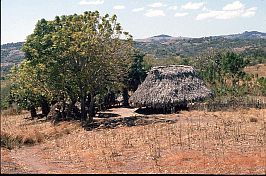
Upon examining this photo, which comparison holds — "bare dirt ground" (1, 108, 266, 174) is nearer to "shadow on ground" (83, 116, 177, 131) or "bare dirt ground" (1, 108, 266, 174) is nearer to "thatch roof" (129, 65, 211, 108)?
"shadow on ground" (83, 116, 177, 131)

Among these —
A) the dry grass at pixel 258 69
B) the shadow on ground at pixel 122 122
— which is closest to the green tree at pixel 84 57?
the shadow on ground at pixel 122 122

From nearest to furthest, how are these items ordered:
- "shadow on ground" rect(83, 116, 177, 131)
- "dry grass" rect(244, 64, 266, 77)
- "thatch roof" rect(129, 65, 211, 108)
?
"shadow on ground" rect(83, 116, 177, 131) < "thatch roof" rect(129, 65, 211, 108) < "dry grass" rect(244, 64, 266, 77)

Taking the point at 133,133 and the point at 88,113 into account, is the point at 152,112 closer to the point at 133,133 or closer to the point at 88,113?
the point at 88,113

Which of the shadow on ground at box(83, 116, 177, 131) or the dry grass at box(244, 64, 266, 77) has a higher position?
the dry grass at box(244, 64, 266, 77)

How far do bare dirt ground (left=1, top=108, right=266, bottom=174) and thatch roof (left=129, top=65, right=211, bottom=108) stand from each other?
3714 millimetres

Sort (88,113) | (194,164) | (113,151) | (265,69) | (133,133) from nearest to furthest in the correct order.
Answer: (194,164), (113,151), (133,133), (88,113), (265,69)

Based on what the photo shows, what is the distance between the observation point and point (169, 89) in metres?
25.6

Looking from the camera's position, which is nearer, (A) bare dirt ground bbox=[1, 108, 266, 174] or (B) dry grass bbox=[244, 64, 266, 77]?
(A) bare dirt ground bbox=[1, 108, 266, 174]

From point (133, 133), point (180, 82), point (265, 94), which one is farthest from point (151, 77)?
point (265, 94)

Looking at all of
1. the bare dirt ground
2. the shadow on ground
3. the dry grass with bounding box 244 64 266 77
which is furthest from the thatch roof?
the dry grass with bounding box 244 64 266 77

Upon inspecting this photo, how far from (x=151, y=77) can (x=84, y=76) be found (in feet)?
19.9

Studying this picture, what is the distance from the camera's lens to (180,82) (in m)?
26.2

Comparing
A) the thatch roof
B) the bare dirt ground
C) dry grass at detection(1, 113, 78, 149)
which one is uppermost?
the thatch roof

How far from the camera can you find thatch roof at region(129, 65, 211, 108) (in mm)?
25188
